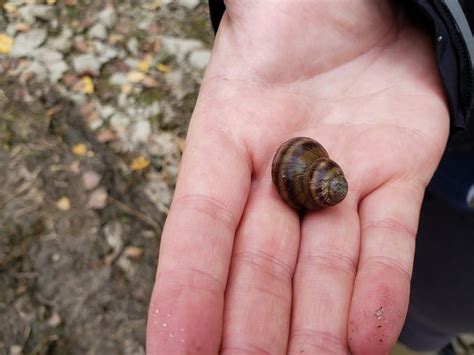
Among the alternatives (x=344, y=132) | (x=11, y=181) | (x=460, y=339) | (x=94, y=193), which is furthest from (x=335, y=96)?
(x=460, y=339)

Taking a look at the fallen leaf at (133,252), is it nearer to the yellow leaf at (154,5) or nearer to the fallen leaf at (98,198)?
the fallen leaf at (98,198)

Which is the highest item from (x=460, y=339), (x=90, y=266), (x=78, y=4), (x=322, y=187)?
(x=322, y=187)

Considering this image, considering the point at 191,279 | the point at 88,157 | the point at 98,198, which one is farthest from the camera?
the point at 88,157

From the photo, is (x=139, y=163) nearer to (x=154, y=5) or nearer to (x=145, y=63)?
(x=145, y=63)

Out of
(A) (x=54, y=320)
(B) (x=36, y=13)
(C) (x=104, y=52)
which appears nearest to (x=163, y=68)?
(C) (x=104, y=52)

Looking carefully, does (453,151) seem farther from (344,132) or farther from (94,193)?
(94,193)

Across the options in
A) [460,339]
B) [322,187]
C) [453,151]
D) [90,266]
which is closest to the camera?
[322,187]

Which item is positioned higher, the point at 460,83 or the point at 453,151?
the point at 460,83

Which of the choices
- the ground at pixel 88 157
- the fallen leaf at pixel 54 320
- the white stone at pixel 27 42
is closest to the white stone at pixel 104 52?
the ground at pixel 88 157
